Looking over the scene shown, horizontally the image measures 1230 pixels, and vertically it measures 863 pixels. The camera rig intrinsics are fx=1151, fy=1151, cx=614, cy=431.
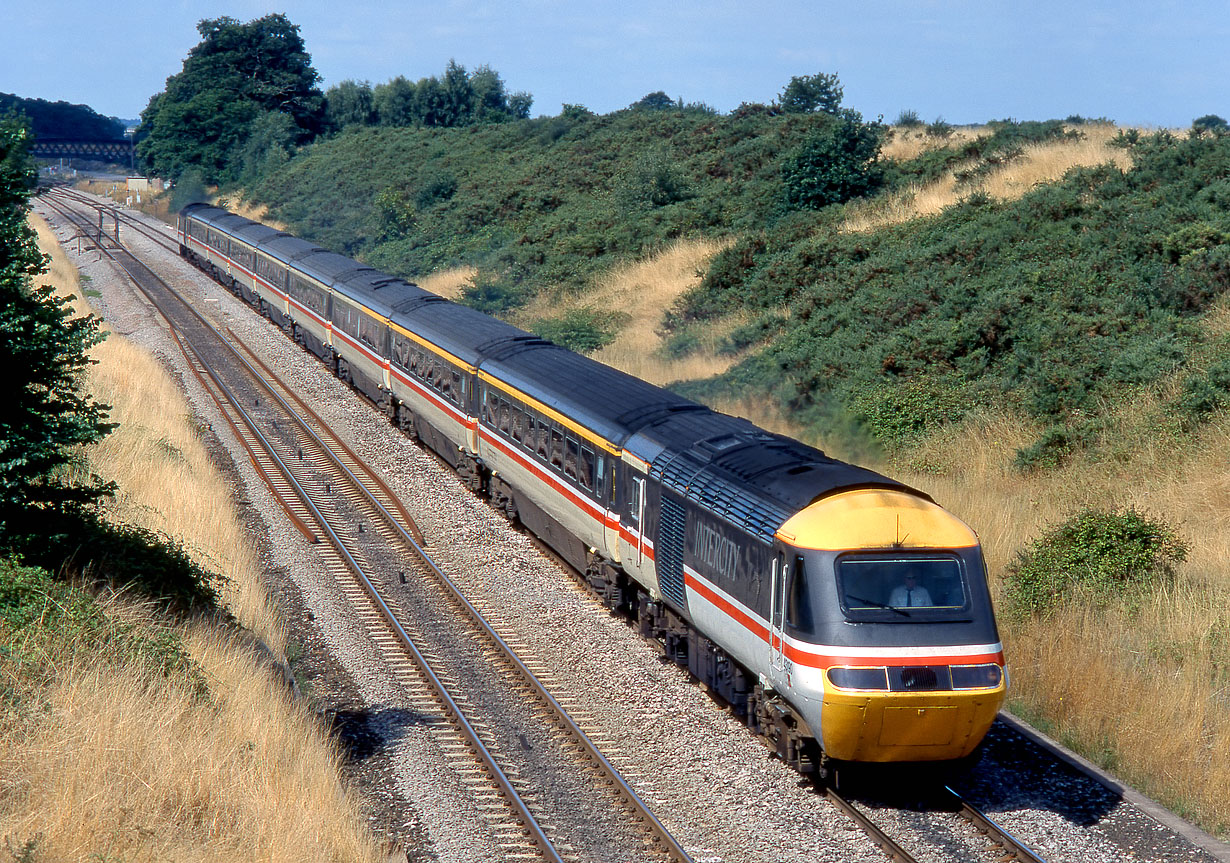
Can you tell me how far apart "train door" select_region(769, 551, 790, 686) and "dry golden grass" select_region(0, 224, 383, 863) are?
3.73m

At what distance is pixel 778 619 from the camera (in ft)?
33.9

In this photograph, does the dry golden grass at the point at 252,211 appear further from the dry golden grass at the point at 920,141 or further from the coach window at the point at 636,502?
the coach window at the point at 636,502

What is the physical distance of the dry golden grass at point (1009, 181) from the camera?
30984 millimetres

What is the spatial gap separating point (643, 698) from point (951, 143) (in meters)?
32.3

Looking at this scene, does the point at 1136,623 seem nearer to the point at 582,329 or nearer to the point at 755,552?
the point at 755,552

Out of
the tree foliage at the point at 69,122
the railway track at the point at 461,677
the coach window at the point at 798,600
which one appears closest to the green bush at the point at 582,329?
the railway track at the point at 461,677

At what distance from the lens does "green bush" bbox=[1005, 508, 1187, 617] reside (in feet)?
45.1

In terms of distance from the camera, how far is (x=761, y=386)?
999 inches

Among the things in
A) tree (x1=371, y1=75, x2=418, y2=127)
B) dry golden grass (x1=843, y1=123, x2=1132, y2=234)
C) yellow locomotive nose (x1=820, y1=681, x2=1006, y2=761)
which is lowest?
yellow locomotive nose (x1=820, y1=681, x2=1006, y2=761)

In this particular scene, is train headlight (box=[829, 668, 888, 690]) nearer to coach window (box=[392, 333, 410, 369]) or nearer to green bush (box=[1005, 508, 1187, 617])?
green bush (box=[1005, 508, 1187, 617])

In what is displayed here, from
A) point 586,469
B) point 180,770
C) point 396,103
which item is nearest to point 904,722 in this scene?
point 180,770

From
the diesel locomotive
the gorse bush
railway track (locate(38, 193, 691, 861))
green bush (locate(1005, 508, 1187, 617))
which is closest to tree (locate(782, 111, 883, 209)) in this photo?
the gorse bush

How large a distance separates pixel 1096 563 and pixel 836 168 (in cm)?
2633

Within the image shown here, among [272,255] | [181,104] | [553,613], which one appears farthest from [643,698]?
[181,104]
